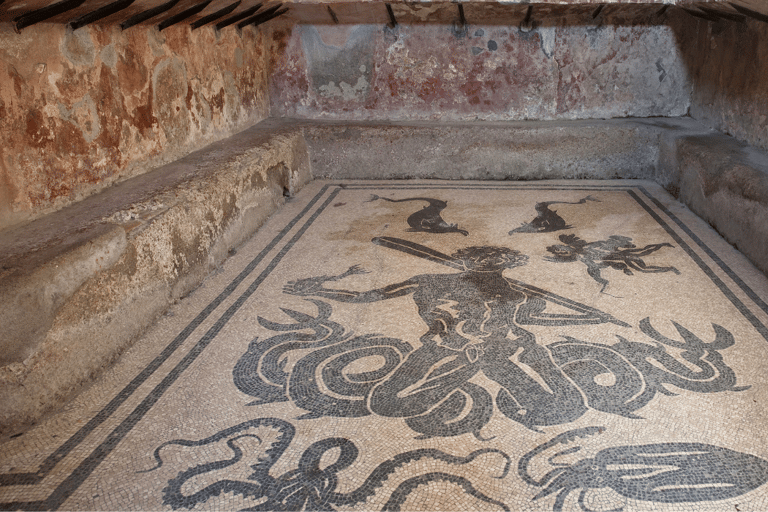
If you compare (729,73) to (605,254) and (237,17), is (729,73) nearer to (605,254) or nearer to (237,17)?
(605,254)

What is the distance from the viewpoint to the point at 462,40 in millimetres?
4895

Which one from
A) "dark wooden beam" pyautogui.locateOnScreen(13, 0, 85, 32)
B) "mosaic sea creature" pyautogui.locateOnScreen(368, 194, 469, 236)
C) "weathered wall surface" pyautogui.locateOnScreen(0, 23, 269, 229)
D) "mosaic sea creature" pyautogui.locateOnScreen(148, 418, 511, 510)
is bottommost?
"mosaic sea creature" pyautogui.locateOnScreen(148, 418, 511, 510)

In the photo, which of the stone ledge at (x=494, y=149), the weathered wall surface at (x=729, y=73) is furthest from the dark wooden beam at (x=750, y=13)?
the stone ledge at (x=494, y=149)

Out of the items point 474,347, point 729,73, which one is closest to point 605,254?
point 474,347

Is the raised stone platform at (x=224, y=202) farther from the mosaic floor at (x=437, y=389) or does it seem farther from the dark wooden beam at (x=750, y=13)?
the dark wooden beam at (x=750, y=13)

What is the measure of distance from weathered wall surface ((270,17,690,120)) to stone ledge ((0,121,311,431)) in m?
1.79

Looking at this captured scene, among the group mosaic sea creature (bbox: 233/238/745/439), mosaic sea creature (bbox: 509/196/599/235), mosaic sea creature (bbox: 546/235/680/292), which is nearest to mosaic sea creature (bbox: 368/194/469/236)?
mosaic sea creature (bbox: 509/196/599/235)

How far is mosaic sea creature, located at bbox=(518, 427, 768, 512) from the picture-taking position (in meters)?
1.57

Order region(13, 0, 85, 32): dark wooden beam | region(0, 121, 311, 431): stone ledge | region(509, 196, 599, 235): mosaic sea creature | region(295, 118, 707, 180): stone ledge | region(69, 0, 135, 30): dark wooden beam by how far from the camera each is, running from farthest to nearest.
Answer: region(295, 118, 707, 180): stone ledge, region(509, 196, 599, 235): mosaic sea creature, region(69, 0, 135, 30): dark wooden beam, region(13, 0, 85, 32): dark wooden beam, region(0, 121, 311, 431): stone ledge

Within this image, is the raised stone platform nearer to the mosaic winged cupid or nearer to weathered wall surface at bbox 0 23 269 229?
weathered wall surface at bbox 0 23 269 229

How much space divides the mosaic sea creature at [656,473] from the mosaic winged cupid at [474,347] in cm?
20

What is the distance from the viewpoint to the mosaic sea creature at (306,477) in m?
1.58

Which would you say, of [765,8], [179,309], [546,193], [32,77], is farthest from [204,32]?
[765,8]

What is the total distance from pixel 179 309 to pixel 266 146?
168 centimetres
